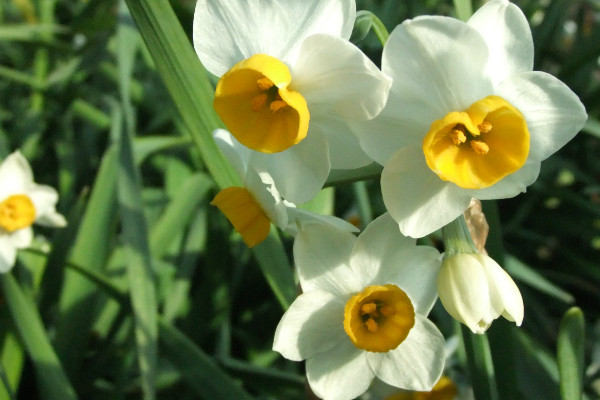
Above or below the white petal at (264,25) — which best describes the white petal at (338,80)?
below

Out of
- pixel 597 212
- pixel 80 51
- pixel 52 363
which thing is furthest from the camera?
pixel 80 51

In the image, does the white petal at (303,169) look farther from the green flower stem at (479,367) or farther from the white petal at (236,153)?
the green flower stem at (479,367)

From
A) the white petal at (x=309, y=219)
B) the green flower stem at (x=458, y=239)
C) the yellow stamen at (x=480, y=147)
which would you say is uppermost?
the yellow stamen at (x=480, y=147)

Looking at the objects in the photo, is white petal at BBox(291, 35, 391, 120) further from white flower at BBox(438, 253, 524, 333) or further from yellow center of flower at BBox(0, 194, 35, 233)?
yellow center of flower at BBox(0, 194, 35, 233)

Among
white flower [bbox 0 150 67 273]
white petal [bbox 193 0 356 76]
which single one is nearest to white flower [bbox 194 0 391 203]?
white petal [bbox 193 0 356 76]

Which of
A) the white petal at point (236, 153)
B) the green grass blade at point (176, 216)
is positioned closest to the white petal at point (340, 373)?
the white petal at point (236, 153)

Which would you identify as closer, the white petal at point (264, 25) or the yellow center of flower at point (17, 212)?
the white petal at point (264, 25)

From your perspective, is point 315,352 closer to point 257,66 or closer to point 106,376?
point 257,66

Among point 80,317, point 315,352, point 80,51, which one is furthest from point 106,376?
point 80,51
